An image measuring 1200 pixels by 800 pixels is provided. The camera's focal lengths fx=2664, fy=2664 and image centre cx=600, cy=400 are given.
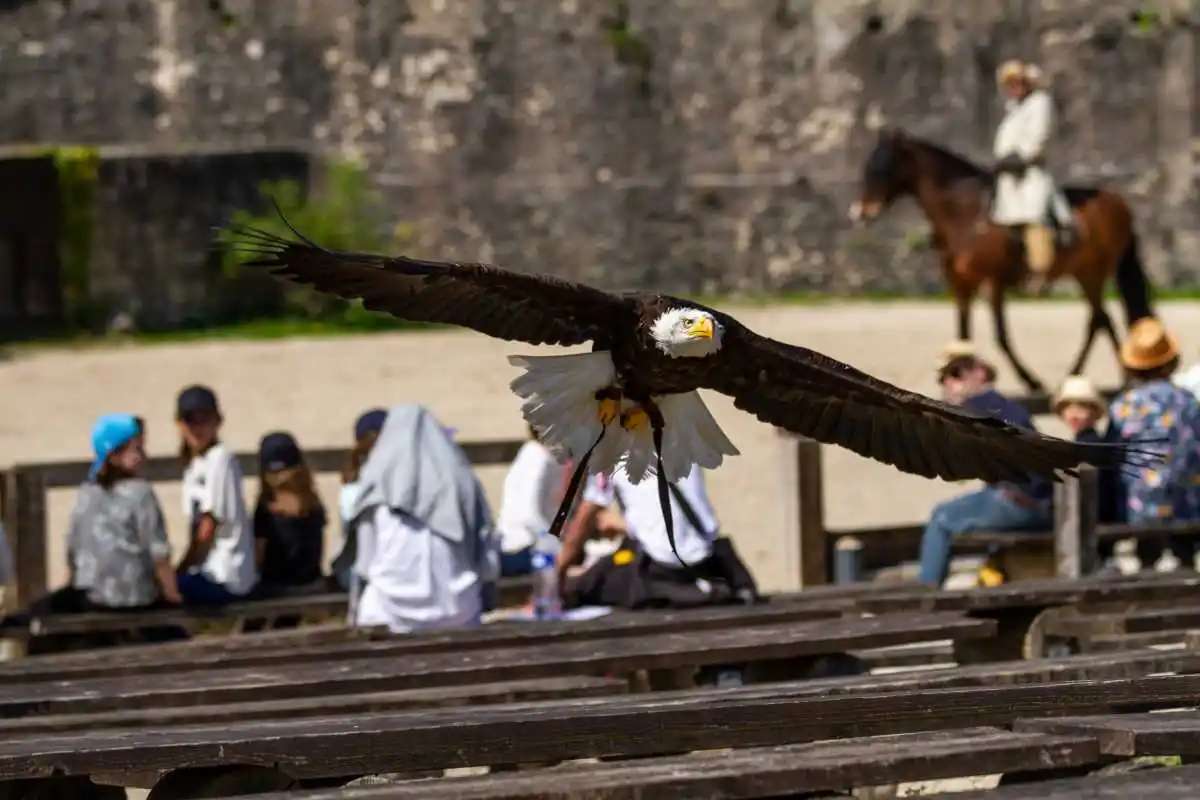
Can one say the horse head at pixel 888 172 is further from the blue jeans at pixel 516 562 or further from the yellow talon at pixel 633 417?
the yellow talon at pixel 633 417

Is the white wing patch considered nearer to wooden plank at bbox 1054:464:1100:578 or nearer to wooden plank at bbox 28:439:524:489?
wooden plank at bbox 1054:464:1100:578

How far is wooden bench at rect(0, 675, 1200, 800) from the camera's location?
19.8 ft

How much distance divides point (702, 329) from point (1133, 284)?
1365cm

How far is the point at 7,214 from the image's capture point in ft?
78.3

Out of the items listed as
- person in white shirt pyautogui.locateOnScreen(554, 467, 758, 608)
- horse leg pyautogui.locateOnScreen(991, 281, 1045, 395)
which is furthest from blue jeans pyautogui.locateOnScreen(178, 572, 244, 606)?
horse leg pyautogui.locateOnScreen(991, 281, 1045, 395)

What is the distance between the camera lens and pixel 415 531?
989 cm

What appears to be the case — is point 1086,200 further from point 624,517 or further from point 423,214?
point 624,517

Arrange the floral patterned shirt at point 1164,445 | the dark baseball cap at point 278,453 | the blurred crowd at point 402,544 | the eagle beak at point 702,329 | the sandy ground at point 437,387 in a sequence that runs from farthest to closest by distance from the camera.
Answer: the sandy ground at point 437,387, the floral patterned shirt at point 1164,445, the dark baseball cap at point 278,453, the blurred crowd at point 402,544, the eagle beak at point 702,329

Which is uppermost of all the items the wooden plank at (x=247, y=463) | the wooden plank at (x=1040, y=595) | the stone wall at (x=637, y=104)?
the stone wall at (x=637, y=104)

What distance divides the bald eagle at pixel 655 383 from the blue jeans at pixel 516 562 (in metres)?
2.84

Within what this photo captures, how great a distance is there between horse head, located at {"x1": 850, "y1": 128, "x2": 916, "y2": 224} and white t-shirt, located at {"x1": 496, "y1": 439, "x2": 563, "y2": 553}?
10.1m

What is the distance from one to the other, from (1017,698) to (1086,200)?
1454 cm

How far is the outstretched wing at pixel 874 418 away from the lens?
8.04 meters

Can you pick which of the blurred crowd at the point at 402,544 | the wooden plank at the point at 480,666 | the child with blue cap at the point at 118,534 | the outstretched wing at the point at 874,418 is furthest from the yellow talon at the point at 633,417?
the child with blue cap at the point at 118,534
